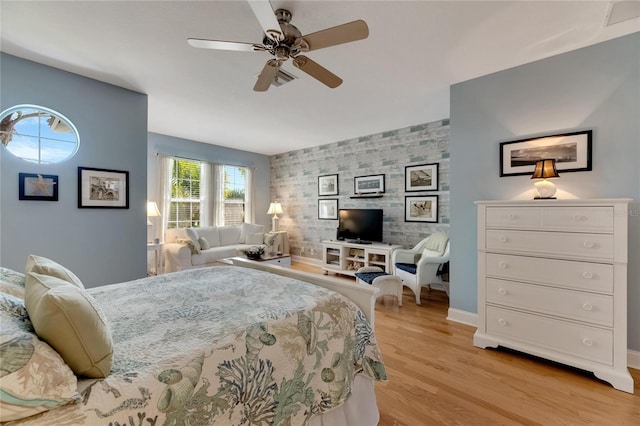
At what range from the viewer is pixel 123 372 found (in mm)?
894

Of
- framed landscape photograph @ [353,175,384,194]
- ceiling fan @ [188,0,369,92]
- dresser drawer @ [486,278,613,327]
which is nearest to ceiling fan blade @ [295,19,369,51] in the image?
ceiling fan @ [188,0,369,92]

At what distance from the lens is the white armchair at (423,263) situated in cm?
350

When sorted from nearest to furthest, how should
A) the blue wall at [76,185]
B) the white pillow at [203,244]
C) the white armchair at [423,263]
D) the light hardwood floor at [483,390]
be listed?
1. the light hardwood floor at [483,390]
2. the blue wall at [76,185]
3. the white armchair at [423,263]
4. the white pillow at [203,244]

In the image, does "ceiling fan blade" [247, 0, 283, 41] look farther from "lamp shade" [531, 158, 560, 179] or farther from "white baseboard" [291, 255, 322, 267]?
"white baseboard" [291, 255, 322, 267]

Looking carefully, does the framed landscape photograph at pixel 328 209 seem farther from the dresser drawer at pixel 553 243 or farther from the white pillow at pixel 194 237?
the dresser drawer at pixel 553 243

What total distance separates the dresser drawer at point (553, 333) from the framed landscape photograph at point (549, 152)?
1.32 metres

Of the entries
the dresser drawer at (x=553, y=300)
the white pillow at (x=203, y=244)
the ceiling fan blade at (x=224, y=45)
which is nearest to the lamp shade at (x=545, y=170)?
the dresser drawer at (x=553, y=300)

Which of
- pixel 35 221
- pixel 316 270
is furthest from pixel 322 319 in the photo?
pixel 316 270

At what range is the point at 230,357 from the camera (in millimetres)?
1051

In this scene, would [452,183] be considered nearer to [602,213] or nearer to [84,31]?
[602,213]

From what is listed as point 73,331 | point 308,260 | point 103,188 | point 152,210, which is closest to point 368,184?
point 308,260

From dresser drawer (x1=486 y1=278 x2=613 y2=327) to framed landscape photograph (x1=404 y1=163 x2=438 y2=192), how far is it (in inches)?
85.1

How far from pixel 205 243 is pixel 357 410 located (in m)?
4.22

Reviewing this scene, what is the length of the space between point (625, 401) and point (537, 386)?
1.60 ft
